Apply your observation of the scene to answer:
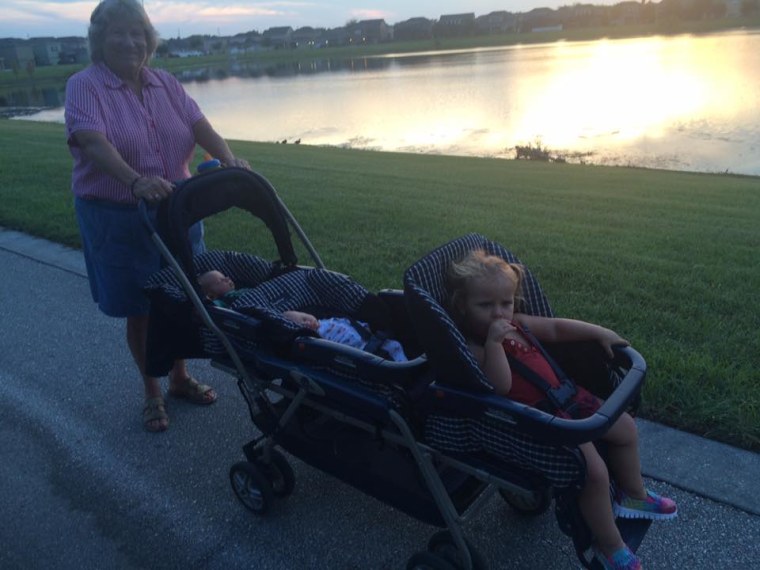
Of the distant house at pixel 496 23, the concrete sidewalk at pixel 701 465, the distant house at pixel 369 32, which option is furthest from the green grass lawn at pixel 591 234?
the distant house at pixel 369 32

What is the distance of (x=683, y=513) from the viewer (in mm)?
2562

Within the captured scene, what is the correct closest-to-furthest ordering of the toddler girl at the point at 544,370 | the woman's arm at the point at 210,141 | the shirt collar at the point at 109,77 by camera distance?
1. the toddler girl at the point at 544,370
2. the shirt collar at the point at 109,77
3. the woman's arm at the point at 210,141

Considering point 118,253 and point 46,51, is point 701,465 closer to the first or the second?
point 118,253

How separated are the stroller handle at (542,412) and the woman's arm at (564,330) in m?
0.22

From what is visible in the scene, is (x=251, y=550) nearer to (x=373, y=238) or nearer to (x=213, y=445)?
(x=213, y=445)

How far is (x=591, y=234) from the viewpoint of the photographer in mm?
6340

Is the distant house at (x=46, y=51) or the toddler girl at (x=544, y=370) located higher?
the distant house at (x=46, y=51)

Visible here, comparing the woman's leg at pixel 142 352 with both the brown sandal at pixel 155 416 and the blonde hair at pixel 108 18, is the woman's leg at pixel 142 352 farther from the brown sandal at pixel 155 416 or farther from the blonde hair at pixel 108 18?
the blonde hair at pixel 108 18

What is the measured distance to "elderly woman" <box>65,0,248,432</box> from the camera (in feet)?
9.61

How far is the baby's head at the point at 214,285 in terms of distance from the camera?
325 cm

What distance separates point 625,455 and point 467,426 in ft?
1.89

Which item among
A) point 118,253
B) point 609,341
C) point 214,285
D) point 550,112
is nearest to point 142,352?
point 118,253

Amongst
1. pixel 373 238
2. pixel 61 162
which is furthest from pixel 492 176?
pixel 61 162

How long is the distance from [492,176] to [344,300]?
8675mm
